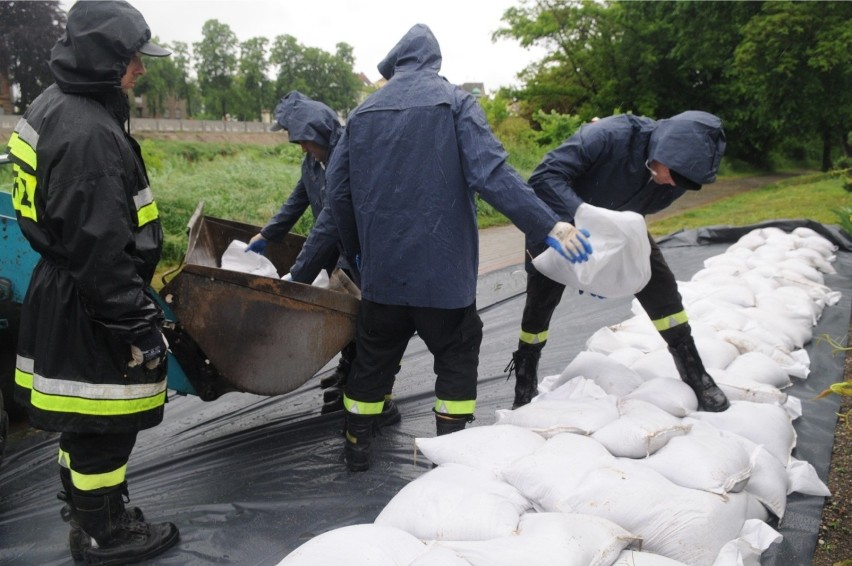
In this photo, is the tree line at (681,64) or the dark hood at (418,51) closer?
the dark hood at (418,51)

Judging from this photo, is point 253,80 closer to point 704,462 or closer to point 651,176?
point 651,176

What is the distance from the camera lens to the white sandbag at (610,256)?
2338 millimetres

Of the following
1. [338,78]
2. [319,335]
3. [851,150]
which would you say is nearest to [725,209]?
[851,150]

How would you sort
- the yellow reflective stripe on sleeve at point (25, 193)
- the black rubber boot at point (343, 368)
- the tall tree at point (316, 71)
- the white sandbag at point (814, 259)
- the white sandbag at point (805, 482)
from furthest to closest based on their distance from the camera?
the tall tree at point (316, 71)
the white sandbag at point (814, 259)
the black rubber boot at point (343, 368)
the white sandbag at point (805, 482)
the yellow reflective stripe on sleeve at point (25, 193)

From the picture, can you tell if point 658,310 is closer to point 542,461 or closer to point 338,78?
point 542,461

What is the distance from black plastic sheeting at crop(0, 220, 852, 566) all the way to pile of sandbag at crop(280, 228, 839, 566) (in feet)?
0.78

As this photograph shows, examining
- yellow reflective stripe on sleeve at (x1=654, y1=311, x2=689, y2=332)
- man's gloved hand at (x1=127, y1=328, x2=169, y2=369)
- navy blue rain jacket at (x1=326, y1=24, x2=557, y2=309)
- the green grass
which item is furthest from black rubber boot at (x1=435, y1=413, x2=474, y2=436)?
the green grass

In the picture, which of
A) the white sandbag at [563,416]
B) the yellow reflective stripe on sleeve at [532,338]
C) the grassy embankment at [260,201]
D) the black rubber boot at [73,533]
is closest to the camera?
the black rubber boot at [73,533]

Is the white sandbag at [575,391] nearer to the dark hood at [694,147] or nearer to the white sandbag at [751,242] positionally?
the dark hood at [694,147]

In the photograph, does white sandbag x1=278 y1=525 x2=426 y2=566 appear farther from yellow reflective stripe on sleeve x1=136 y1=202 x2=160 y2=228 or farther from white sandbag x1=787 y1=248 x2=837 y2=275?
white sandbag x1=787 y1=248 x2=837 y2=275

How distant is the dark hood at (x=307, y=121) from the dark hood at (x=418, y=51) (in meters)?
0.61

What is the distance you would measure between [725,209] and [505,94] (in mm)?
9977

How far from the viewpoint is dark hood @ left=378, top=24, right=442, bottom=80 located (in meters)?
2.36

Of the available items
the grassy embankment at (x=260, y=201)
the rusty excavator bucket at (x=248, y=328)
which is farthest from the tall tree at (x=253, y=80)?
the rusty excavator bucket at (x=248, y=328)
